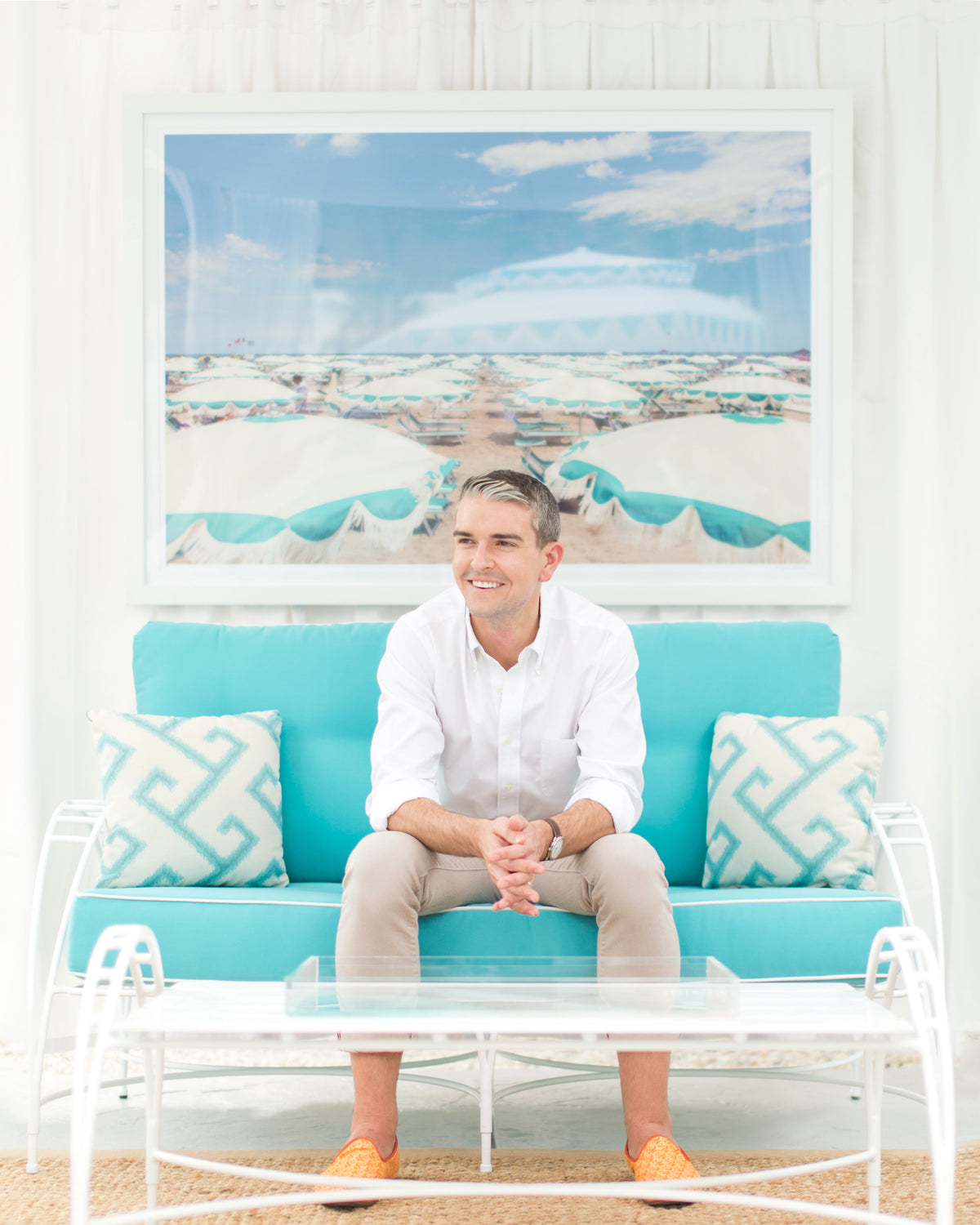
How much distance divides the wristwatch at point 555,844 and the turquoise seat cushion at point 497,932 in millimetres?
148

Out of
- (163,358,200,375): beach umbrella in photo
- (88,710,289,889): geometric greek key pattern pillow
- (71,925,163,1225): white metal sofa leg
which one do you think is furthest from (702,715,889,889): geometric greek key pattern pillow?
(163,358,200,375): beach umbrella in photo

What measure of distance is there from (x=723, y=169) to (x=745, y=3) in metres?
0.46

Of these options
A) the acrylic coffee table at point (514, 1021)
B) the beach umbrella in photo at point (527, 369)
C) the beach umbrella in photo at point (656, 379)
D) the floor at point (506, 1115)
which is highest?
the beach umbrella in photo at point (527, 369)

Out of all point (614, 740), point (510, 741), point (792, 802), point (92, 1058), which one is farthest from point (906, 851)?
point (92, 1058)

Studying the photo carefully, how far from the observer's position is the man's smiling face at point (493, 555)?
218 centimetres

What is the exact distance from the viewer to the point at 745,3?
307 centimetres

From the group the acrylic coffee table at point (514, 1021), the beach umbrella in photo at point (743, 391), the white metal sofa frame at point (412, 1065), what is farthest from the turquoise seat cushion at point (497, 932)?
the beach umbrella in photo at point (743, 391)

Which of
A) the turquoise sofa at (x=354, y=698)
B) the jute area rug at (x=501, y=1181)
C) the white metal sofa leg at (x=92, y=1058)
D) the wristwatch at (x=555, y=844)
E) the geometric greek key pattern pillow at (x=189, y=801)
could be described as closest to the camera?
the white metal sofa leg at (x=92, y=1058)

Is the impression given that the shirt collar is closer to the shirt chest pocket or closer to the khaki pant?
the shirt chest pocket

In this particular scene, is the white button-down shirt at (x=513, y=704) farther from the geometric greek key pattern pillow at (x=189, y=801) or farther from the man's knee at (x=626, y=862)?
the geometric greek key pattern pillow at (x=189, y=801)

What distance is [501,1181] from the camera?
79.0 inches

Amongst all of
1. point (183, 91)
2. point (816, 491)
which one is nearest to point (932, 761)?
point (816, 491)

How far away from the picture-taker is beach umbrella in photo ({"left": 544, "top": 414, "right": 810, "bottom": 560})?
121 inches

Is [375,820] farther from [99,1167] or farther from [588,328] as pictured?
[588,328]
